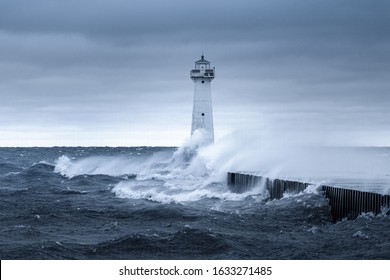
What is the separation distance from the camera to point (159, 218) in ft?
67.3

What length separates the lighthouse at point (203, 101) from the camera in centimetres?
4188

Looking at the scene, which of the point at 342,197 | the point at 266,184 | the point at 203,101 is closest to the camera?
the point at 342,197

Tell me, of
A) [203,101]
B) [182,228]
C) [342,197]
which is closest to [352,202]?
[342,197]

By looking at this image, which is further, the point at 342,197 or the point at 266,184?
the point at 266,184

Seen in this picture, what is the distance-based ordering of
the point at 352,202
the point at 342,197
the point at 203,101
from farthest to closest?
the point at 203,101
the point at 342,197
the point at 352,202

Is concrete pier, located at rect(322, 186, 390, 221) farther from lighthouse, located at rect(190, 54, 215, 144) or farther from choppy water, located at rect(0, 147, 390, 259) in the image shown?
lighthouse, located at rect(190, 54, 215, 144)

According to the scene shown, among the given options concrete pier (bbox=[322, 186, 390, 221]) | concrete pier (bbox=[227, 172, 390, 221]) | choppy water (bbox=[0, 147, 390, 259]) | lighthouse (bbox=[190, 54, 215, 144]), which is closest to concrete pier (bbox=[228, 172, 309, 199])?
concrete pier (bbox=[227, 172, 390, 221])

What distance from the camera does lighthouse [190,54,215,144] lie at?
41.9 metres

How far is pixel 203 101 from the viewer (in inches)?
1657

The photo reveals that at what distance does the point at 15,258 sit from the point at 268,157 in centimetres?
2656

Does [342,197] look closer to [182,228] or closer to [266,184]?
[182,228]

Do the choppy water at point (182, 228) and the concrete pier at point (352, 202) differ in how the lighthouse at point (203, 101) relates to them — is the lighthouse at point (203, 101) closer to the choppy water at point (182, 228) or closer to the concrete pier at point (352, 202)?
the choppy water at point (182, 228)

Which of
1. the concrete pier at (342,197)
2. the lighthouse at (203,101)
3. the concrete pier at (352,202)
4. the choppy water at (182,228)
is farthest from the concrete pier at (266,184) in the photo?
the lighthouse at (203,101)

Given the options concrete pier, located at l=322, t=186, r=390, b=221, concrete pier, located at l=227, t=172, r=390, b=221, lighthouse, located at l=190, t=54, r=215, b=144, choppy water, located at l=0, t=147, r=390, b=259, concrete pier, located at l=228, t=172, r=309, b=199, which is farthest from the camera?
lighthouse, located at l=190, t=54, r=215, b=144
